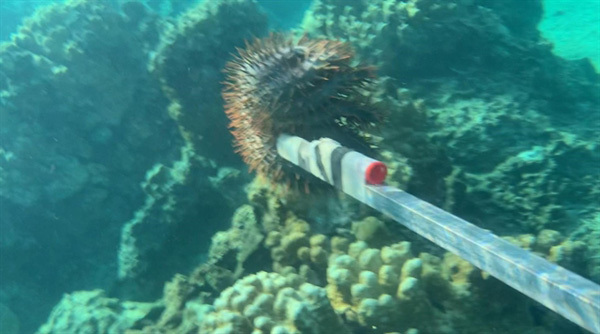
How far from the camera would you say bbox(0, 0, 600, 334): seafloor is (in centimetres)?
320

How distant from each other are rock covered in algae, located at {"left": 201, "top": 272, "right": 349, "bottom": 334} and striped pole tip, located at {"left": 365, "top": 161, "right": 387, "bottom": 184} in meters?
1.02

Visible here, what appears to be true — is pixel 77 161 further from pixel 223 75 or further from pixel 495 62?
pixel 495 62

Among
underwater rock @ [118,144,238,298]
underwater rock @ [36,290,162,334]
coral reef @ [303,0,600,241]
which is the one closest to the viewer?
coral reef @ [303,0,600,241]

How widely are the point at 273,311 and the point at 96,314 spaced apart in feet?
12.6

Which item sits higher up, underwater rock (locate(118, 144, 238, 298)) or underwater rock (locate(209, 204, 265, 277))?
underwater rock (locate(118, 144, 238, 298))

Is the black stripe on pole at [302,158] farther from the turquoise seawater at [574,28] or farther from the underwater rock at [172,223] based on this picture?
the turquoise seawater at [574,28]

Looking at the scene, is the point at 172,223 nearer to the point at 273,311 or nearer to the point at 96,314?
the point at 96,314

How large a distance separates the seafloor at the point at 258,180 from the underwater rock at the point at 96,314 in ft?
0.10

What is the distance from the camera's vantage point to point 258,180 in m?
4.34

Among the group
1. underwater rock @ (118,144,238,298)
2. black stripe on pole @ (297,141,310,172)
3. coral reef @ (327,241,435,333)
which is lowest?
coral reef @ (327,241,435,333)

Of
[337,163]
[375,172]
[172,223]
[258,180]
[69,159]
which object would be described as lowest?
[375,172]

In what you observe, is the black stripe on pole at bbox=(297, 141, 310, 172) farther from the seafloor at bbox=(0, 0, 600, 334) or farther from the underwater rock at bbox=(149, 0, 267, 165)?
the underwater rock at bbox=(149, 0, 267, 165)

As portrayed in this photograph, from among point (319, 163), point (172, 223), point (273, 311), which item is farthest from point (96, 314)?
point (319, 163)

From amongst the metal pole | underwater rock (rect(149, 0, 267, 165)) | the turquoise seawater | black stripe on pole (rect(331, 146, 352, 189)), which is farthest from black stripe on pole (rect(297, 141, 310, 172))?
the turquoise seawater
